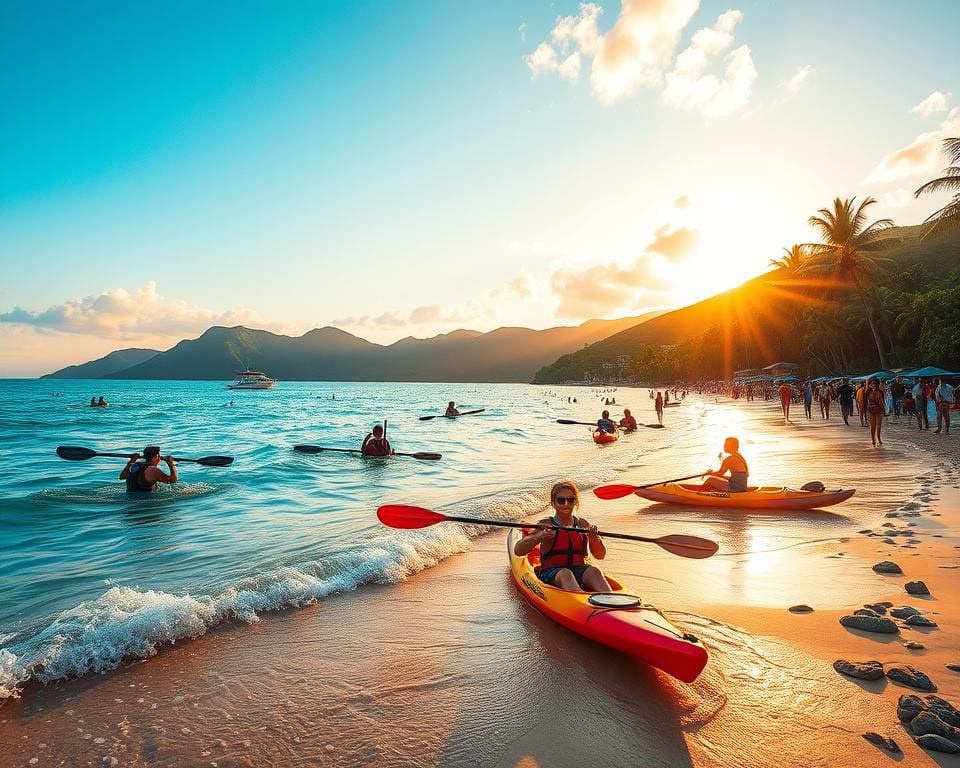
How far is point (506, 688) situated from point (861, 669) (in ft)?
8.42

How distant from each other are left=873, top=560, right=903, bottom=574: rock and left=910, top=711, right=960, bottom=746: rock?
3.14m

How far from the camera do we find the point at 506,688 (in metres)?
4.03

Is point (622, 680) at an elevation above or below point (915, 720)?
below

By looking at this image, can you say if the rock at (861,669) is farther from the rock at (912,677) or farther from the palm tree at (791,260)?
the palm tree at (791,260)

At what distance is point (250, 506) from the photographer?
1125 cm

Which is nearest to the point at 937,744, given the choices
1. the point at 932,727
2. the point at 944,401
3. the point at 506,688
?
the point at 932,727

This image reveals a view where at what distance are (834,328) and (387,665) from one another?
64663 millimetres

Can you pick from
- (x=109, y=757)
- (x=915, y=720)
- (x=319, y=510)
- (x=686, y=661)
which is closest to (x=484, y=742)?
(x=686, y=661)

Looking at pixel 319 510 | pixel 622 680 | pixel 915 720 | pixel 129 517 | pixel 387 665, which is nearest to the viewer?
pixel 915 720

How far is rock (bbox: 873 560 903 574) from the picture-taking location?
584cm

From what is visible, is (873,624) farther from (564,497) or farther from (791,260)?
(791,260)

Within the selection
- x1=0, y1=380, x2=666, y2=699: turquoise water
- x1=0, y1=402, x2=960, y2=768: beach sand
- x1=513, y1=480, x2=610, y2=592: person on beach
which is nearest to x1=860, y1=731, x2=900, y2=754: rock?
x1=0, y1=402, x2=960, y2=768: beach sand

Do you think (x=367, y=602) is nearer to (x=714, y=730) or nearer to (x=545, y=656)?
(x=545, y=656)

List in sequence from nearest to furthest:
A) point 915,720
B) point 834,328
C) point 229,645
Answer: point 915,720 → point 229,645 → point 834,328
